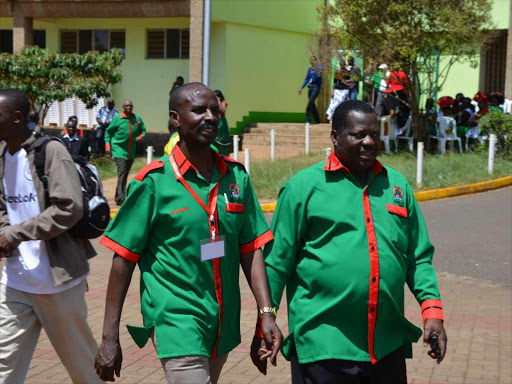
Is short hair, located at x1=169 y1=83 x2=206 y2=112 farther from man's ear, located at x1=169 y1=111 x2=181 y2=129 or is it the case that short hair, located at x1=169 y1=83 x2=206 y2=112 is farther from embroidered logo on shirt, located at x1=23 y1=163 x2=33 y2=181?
embroidered logo on shirt, located at x1=23 y1=163 x2=33 y2=181

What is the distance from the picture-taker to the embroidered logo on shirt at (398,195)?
3836 millimetres

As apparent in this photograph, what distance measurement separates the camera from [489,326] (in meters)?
7.57

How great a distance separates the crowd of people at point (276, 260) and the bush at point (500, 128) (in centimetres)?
1487

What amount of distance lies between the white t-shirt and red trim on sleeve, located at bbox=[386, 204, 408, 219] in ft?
5.52

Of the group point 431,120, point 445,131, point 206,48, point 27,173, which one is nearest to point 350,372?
point 27,173

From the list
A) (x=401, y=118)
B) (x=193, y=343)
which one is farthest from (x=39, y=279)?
(x=401, y=118)

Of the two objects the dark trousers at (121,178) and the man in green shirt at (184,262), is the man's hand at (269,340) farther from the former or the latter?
the dark trousers at (121,178)

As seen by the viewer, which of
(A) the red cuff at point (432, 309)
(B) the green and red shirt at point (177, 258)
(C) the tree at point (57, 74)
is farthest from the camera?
(C) the tree at point (57, 74)

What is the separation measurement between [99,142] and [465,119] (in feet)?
33.2

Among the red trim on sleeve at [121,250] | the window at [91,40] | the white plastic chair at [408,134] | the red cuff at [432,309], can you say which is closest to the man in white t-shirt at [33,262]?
the red trim on sleeve at [121,250]

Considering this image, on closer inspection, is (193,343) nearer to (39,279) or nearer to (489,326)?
(39,279)

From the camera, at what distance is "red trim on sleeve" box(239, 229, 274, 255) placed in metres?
3.87

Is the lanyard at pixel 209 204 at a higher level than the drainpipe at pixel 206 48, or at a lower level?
lower

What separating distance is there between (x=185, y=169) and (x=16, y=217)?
4.11 ft
